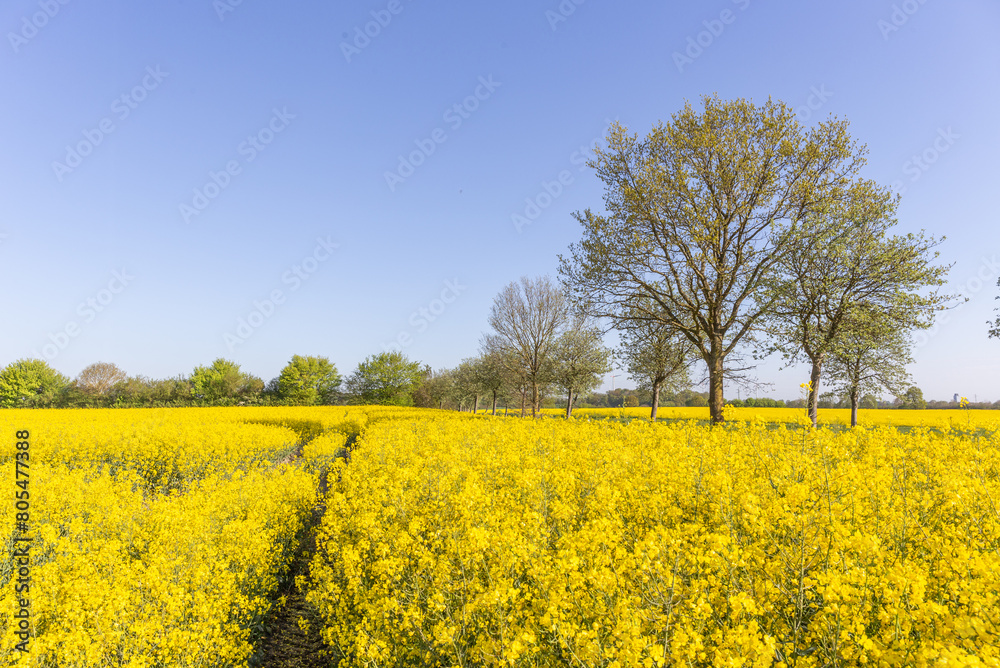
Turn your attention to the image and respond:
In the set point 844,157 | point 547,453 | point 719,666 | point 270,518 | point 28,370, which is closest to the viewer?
point 719,666

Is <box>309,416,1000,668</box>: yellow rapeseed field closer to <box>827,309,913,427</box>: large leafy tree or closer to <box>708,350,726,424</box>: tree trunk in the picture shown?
<box>708,350,726,424</box>: tree trunk

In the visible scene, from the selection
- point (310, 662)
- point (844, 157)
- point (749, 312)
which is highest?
point (844, 157)

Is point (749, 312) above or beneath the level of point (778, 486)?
above

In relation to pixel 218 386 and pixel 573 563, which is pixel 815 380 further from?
pixel 218 386

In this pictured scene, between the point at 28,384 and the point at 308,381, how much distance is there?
31.7m

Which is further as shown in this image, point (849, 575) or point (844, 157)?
point (844, 157)

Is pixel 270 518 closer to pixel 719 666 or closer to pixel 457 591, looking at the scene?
pixel 457 591

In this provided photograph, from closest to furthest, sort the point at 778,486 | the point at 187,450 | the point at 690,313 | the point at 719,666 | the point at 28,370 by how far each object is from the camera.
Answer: the point at 719,666 < the point at 778,486 < the point at 187,450 < the point at 690,313 < the point at 28,370

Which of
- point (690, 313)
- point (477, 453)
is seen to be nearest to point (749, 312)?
point (690, 313)

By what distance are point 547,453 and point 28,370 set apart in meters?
74.9

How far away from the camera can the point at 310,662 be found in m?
5.09

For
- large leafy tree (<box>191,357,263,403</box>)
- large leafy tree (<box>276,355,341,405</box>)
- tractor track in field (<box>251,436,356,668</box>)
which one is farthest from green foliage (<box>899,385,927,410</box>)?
large leafy tree (<box>191,357,263,403</box>)

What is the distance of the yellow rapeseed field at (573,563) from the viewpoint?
239 centimetres

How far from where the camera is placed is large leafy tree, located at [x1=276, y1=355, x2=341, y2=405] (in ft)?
203
